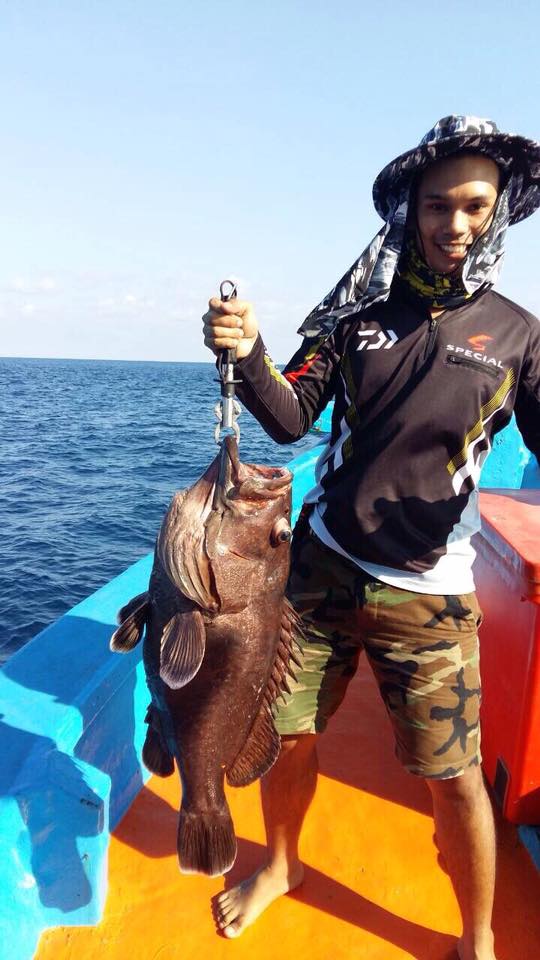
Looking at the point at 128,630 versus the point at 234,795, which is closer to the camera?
the point at 128,630

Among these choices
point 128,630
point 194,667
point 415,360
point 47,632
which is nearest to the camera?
point 194,667

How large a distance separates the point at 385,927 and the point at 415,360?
7.66ft

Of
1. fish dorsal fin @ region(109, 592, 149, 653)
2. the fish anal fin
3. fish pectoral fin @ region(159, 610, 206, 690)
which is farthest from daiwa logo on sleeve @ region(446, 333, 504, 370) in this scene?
the fish anal fin

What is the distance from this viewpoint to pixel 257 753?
2.27 meters

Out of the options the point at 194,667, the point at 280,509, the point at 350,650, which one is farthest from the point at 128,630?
the point at 350,650

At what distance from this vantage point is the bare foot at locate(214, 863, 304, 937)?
104 inches

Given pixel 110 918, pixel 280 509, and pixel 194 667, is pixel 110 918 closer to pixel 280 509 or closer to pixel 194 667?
pixel 194 667

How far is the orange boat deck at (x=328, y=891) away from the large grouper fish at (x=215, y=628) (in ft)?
2.45

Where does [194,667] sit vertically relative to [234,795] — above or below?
above

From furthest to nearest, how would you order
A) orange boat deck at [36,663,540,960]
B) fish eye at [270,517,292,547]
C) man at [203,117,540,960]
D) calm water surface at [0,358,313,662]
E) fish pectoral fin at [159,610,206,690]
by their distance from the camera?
calm water surface at [0,358,313,662], orange boat deck at [36,663,540,960], man at [203,117,540,960], fish eye at [270,517,292,547], fish pectoral fin at [159,610,206,690]

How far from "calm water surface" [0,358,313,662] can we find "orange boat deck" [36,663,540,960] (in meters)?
2.31

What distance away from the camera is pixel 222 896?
9.04ft

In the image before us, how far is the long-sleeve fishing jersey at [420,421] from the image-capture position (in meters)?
2.24

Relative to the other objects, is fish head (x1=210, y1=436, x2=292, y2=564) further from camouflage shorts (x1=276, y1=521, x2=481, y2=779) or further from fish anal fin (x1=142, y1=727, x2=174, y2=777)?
fish anal fin (x1=142, y1=727, x2=174, y2=777)
